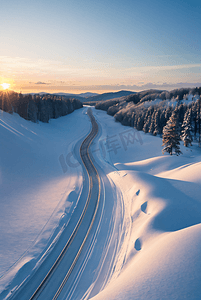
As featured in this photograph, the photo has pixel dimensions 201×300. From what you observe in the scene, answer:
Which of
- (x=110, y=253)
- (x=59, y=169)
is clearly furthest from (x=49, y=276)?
(x=59, y=169)

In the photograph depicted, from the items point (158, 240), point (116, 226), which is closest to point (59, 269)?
point (116, 226)

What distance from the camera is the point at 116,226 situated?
12086 millimetres

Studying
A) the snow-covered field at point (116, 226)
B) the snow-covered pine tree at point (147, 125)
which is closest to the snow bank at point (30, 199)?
the snow-covered field at point (116, 226)

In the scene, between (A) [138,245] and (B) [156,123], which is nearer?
(A) [138,245]

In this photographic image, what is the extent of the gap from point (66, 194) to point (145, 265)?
1123 centimetres

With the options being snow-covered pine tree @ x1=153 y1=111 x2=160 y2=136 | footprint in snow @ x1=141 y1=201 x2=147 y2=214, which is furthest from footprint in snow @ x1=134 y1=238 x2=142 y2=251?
snow-covered pine tree @ x1=153 y1=111 x2=160 y2=136

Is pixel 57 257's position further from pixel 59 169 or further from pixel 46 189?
pixel 59 169

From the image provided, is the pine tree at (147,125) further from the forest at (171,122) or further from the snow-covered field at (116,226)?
the snow-covered field at (116,226)

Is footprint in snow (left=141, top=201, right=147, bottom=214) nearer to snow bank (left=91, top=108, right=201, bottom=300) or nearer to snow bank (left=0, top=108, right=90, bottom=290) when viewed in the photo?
snow bank (left=91, top=108, right=201, bottom=300)

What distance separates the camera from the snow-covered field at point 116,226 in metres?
6.41

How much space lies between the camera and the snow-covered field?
6410 mm

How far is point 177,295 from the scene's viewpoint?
5.32 meters

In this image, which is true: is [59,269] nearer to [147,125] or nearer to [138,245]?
[138,245]

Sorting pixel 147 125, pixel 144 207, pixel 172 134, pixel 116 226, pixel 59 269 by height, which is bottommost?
pixel 59 269
